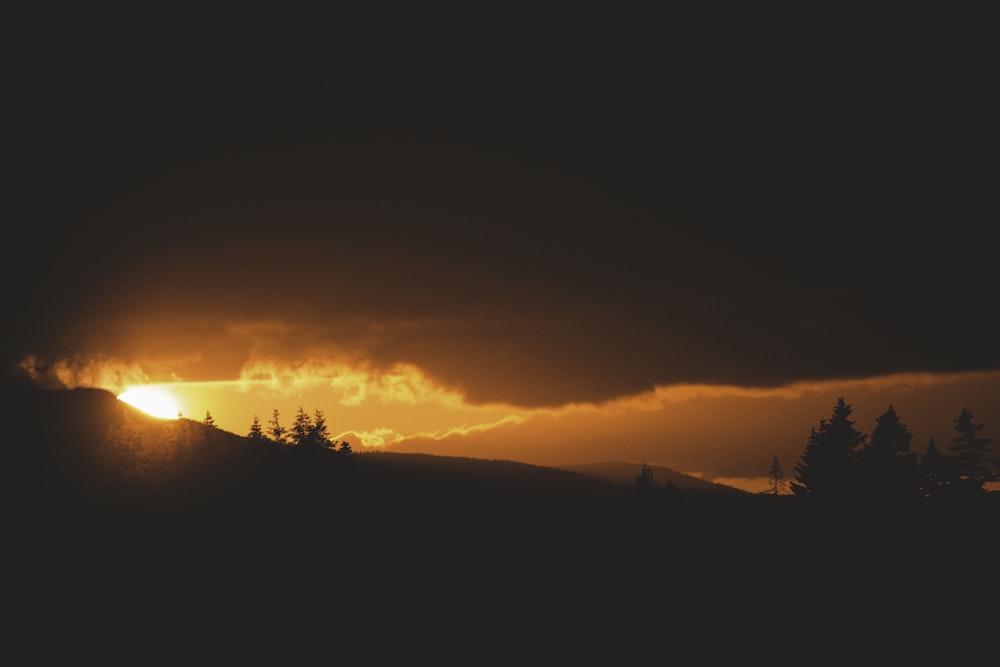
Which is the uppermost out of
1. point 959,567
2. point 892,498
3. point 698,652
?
point 892,498

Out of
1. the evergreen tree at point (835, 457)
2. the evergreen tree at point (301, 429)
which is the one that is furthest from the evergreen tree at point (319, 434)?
the evergreen tree at point (835, 457)

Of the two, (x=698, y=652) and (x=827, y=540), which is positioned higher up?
(x=827, y=540)

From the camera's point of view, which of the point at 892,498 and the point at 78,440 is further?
the point at 78,440

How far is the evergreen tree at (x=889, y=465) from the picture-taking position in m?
75.6

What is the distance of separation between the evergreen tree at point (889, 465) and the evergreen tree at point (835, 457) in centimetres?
147

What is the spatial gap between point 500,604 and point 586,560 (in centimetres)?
1639

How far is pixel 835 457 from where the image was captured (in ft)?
259

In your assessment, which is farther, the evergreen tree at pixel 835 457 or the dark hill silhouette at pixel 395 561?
the evergreen tree at pixel 835 457

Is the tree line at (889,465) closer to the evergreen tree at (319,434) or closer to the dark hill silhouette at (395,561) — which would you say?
the dark hill silhouette at (395,561)

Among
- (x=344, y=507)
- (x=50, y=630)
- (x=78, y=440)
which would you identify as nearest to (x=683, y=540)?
(x=344, y=507)

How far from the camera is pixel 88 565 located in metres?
66.9

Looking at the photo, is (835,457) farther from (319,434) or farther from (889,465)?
(319,434)

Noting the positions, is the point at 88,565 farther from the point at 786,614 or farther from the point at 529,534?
the point at 786,614

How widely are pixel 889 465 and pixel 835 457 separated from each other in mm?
5366
